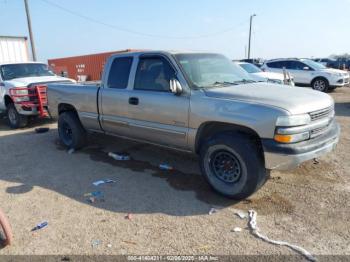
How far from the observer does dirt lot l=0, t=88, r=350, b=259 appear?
9.95 ft

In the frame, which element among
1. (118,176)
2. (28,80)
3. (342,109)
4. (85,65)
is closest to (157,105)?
(118,176)

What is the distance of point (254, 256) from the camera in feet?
9.20

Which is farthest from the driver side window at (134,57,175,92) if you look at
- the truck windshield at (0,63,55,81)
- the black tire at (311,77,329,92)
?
the black tire at (311,77,329,92)

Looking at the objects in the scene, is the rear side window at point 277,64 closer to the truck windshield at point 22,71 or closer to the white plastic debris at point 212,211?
the truck windshield at point 22,71

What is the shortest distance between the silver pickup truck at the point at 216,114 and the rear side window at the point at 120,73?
0.02 metres

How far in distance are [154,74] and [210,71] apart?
0.86m

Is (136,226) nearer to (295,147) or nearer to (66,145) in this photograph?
(295,147)

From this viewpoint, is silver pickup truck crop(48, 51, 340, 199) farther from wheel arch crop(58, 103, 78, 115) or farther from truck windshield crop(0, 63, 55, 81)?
truck windshield crop(0, 63, 55, 81)

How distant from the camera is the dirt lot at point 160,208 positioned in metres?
3.03

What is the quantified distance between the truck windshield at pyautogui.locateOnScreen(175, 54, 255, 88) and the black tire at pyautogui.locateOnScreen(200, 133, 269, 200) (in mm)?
871

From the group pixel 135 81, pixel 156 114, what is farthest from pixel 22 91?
pixel 156 114

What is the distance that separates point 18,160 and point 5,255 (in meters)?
3.20

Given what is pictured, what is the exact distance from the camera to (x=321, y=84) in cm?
1465

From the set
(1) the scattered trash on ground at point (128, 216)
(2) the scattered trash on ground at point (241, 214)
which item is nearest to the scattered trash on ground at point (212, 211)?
(2) the scattered trash on ground at point (241, 214)
